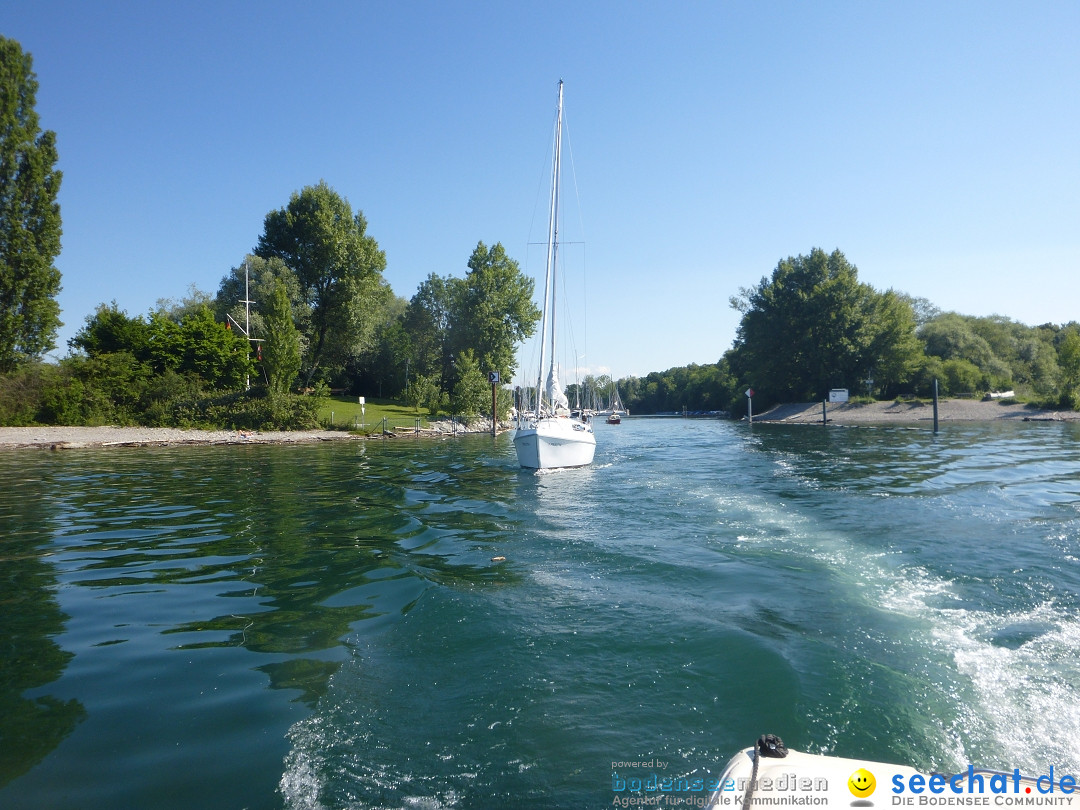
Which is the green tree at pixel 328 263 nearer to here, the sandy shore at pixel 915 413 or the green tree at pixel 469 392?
the green tree at pixel 469 392

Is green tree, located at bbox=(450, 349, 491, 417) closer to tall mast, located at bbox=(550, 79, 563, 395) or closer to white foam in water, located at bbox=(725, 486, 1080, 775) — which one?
tall mast, located at bbox=(550, 79, 563, 395)

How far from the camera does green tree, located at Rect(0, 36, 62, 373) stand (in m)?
37.9

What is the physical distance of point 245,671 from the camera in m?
5.75

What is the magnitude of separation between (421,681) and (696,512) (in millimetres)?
9804

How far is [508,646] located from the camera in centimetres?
641

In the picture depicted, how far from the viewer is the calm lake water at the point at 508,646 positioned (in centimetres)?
434

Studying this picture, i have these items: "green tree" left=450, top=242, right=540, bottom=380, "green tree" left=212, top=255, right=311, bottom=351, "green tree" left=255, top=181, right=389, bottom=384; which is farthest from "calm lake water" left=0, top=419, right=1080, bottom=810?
"green tree" left=450, top=242, right=540, bottom=380

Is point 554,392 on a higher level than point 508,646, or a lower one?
higher

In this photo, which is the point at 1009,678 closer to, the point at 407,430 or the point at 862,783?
the point at 862,783

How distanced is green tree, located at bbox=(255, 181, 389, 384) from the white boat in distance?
37.1m

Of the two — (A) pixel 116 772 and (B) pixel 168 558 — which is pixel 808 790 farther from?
(B) pixel 168 558

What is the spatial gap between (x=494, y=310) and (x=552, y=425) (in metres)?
50.0

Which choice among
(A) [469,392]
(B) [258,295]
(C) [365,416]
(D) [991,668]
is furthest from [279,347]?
(D) [991,668]

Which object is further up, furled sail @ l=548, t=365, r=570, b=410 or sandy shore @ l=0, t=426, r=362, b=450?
furled sail @ l=548, t=365, r=570, b=410
